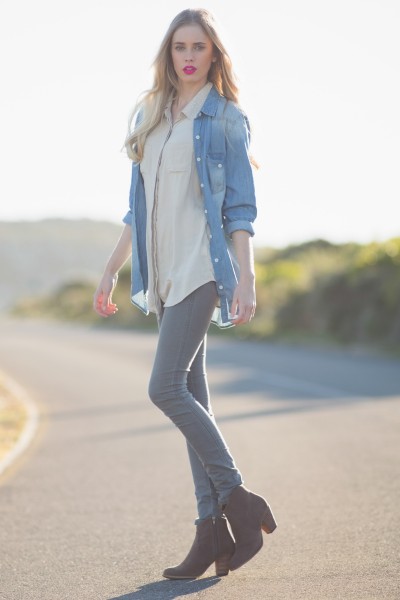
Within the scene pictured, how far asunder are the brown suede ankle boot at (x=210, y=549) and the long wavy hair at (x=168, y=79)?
60.8 inches

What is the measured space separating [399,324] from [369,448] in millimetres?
13954

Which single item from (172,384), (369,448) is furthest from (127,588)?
(369,448)

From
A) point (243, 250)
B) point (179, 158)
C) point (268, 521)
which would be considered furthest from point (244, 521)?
point (179, 158)

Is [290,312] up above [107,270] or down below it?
below

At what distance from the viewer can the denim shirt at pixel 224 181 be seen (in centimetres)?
468

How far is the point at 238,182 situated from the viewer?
4750 millimetres

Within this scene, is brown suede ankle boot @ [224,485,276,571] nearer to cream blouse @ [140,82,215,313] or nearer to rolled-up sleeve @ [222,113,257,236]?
cream blouse @ [140,82,215,313]

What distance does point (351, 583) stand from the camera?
4656 millimetres

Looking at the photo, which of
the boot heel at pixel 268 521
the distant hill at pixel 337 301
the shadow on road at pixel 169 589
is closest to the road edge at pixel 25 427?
the shadow on road at pixel 169 589

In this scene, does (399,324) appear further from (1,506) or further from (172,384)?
(172,384)

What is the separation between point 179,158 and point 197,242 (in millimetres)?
353

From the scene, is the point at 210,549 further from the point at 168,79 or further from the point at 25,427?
the point at 25,427

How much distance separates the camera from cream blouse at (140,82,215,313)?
472 centimetres

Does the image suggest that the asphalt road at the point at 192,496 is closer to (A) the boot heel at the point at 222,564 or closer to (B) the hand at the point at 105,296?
(A) the boot heel at the point at 222,564
